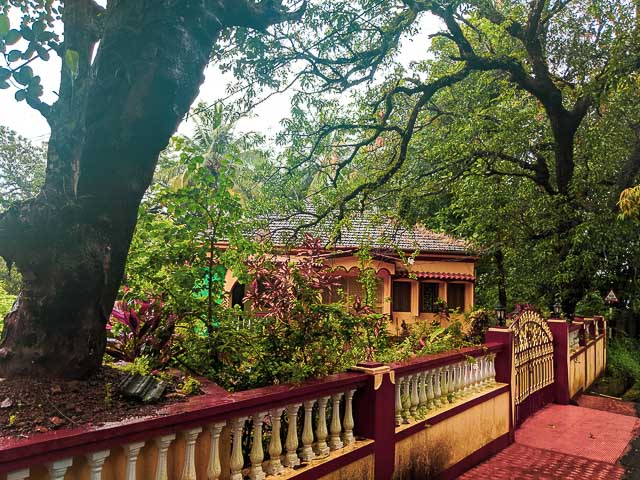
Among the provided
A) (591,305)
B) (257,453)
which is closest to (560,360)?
(591,305)

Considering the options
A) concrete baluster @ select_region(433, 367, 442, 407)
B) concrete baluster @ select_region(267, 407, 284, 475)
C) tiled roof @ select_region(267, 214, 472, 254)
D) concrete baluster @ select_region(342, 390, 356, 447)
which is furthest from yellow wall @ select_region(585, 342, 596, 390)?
concrete baluster @ select_region(267, 407, 284, 475)

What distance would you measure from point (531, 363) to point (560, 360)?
57.1 inches

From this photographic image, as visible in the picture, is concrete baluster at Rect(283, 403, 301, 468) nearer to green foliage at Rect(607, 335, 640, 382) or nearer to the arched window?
the arched window

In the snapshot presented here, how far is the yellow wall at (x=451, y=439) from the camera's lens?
13.3 ft

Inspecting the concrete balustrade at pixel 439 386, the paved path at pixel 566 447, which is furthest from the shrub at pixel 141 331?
the paved path at pixel 566 447

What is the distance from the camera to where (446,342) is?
17.8 feet

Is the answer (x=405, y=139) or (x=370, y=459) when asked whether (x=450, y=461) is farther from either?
(x=405, y=139)

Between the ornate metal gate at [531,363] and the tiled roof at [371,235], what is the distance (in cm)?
217

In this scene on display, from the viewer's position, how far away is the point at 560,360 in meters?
8.26

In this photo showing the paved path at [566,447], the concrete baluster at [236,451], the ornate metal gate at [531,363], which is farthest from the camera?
the ornate metal gate at [531,363]

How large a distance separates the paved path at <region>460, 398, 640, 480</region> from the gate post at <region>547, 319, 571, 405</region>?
1.13 feet

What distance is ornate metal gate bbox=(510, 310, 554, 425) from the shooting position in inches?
259

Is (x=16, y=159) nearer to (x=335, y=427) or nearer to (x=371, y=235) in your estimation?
(x=371, y=235)

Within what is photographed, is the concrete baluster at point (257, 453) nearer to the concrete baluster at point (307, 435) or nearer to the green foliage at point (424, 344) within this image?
the concrete baluster at point (307, 435)
